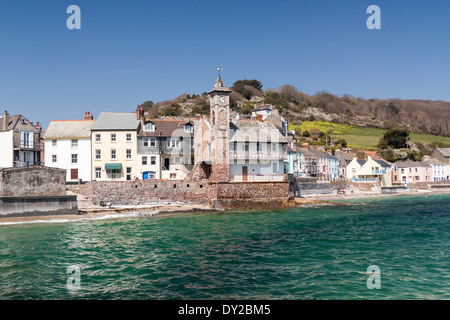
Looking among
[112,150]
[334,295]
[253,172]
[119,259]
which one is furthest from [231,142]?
[334,295]

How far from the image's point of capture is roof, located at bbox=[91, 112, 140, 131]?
51.4 metres

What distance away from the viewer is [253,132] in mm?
48812

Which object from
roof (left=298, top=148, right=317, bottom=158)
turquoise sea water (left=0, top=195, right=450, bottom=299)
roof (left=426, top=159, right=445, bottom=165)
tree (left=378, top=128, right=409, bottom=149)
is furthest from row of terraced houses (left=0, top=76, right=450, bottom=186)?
tree (left=378, top=128, right=409, bottom=149)

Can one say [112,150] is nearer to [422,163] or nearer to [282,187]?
[282,187]

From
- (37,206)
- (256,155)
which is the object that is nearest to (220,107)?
(256,155)

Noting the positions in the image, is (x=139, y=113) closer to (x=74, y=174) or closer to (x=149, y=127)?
(x=149, y=127)

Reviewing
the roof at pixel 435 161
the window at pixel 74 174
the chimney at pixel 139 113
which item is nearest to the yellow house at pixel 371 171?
the roof at pixel 435 161

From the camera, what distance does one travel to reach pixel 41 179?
36.8m

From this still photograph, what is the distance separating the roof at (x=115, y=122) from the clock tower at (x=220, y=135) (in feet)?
41.1

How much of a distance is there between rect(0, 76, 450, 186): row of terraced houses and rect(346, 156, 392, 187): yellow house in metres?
45.3

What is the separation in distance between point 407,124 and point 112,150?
466 ft

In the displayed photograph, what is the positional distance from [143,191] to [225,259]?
91.4ft

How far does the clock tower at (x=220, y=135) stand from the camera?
1763 inches

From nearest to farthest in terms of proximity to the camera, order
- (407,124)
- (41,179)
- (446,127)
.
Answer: (41,179) → (446,127) → (407,124)
